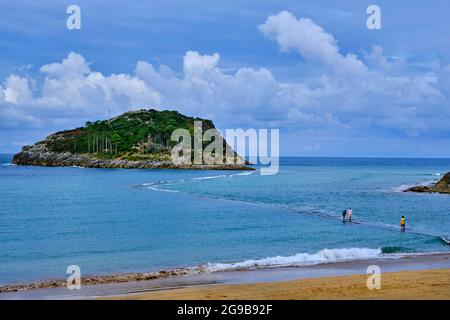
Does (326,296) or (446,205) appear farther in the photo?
(446,205)

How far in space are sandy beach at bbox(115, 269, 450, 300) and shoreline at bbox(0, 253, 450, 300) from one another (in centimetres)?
153

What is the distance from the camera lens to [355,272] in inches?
1122

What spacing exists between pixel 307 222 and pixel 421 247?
15050 mm

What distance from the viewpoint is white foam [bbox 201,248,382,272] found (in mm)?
30391

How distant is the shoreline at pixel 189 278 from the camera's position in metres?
23.8

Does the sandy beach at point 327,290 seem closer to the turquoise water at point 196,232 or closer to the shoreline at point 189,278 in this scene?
the shoreline at point 189,278

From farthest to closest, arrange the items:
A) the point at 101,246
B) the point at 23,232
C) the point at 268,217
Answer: the point at 268,217 < the point at 23,232 < the point at 101,246

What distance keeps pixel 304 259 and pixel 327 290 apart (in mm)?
10860

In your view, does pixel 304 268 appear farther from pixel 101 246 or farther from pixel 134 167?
pixel 134 167

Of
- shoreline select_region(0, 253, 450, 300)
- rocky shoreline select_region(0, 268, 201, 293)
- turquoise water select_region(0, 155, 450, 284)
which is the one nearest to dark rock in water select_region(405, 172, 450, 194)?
turquoise water select_region(0, 155, 450, 284)

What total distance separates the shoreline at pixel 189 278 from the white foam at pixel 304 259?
3.18 ft
